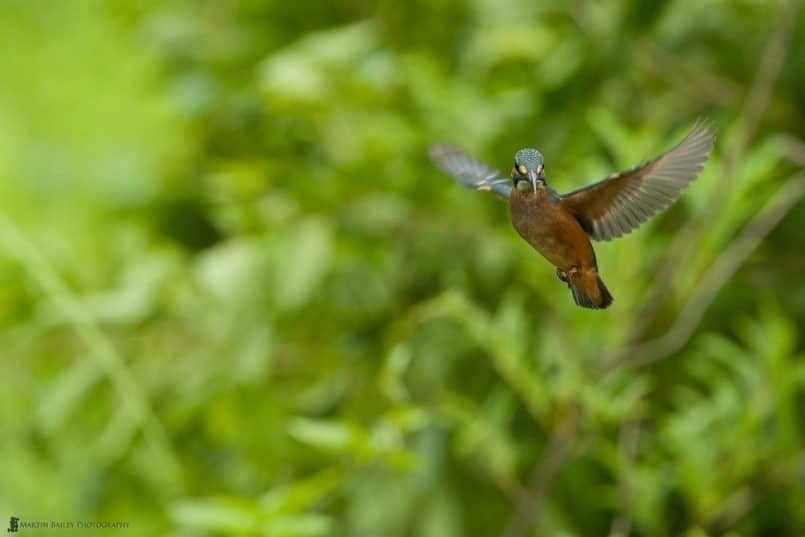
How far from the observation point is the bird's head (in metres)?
0.42

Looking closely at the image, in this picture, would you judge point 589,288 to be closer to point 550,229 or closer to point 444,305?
point 550,229

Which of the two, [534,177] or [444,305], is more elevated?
[444,305]

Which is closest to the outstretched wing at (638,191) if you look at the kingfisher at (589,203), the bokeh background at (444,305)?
the kingfisher at (589,203)

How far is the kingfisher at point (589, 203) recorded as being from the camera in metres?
0.42

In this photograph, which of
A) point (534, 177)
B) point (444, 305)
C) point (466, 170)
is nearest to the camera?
point (534, 177)

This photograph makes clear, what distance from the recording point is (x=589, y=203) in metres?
0.47

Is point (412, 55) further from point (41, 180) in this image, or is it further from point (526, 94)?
point (41, 180)

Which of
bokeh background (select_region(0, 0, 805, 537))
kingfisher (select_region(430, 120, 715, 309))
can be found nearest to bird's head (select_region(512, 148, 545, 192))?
kingfisher (select_region(430, 120, 715, 309))

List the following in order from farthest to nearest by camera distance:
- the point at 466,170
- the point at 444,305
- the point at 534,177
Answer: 1. the point at 444,305
2. the point at 466,170
3. the point at 534,177

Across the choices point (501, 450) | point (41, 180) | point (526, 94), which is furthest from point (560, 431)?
point (41, 180)

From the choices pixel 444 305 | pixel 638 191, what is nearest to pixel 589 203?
pixel 638 191

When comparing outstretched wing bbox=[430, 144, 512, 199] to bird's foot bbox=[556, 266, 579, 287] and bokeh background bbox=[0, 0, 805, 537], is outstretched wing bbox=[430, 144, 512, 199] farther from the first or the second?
bokeh background bbox=[0, 0, 805, 537]

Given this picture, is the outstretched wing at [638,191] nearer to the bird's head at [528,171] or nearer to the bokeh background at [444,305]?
the bird's head at [528,171]

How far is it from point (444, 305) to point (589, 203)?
33cm
